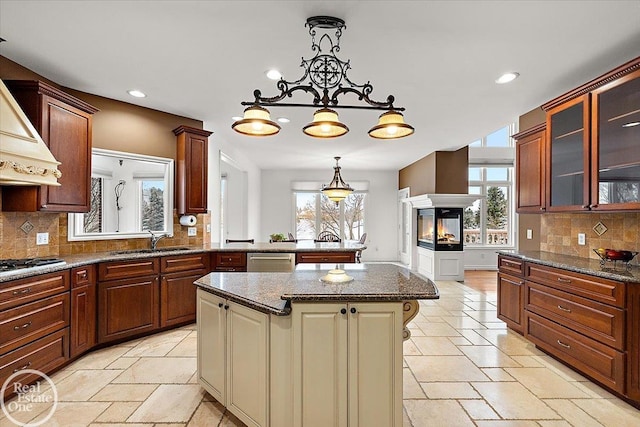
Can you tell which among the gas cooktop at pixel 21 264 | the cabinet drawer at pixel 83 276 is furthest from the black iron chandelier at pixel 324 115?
the cabinet drawer at pixel 83 276

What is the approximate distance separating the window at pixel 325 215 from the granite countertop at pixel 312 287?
22.6ft

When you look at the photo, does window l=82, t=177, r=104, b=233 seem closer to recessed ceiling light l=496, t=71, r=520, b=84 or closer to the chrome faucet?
the chrome faucet

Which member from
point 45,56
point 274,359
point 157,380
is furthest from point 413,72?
point 157,380

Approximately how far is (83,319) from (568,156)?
15.5ft

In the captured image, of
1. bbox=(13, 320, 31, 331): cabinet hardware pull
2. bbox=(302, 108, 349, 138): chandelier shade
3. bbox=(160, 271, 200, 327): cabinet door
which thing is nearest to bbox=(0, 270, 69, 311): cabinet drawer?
bbox=(13, 320, 31, 331): cabinet hardware pull

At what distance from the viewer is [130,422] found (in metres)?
2.16

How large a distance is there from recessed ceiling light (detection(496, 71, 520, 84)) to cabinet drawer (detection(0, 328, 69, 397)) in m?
4.52

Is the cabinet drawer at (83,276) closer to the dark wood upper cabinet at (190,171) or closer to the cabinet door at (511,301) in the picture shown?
the dark wood upper cabinet at (190,171)

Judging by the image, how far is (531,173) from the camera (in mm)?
3725

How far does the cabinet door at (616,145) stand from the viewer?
2.52 metres

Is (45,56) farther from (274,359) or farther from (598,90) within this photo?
(598,90)

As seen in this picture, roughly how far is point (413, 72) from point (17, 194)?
365cm

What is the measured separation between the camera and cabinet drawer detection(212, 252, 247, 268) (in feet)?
13.8

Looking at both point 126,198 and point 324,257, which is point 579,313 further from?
point 126,198
